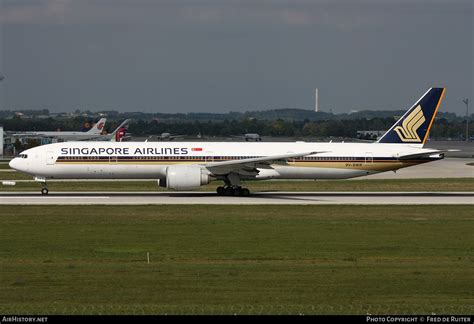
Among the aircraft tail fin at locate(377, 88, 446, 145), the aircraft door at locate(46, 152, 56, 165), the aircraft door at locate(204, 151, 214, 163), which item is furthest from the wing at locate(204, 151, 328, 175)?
the aircraft door at locate(46, 152, 56, 165)

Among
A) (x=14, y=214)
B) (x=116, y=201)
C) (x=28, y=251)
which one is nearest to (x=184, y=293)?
(x=28, y=251)

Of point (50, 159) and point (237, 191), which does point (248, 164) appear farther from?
point (50, 159)

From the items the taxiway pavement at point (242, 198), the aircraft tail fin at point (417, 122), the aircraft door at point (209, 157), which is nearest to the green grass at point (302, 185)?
the taxiway pavement at point (242, 198)

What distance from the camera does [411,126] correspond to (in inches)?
1957

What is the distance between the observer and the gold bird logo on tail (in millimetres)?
49594

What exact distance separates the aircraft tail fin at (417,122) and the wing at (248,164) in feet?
22.6

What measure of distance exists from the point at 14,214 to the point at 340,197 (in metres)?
18.3

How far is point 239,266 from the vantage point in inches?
892

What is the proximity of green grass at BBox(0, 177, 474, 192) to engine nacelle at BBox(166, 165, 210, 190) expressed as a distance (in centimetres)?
733

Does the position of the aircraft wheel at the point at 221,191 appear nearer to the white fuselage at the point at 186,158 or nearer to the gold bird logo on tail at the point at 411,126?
the white fuselage at the point at 186,158

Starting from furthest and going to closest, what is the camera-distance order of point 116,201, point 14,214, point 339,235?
point 116,201, point 14,214, point 339,235

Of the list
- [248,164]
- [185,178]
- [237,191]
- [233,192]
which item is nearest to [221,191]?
[233,192]

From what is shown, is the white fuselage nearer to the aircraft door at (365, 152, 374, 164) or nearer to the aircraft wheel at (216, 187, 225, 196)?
the aircraft door at (365, 152, 374, 164)

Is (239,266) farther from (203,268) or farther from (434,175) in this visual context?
(434,175)
